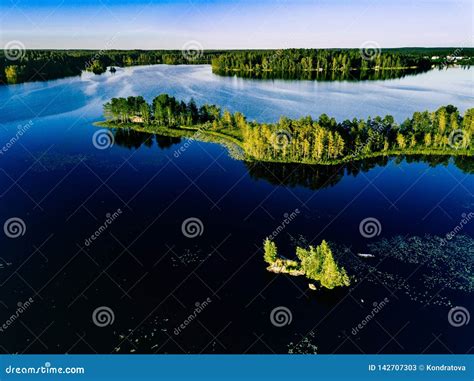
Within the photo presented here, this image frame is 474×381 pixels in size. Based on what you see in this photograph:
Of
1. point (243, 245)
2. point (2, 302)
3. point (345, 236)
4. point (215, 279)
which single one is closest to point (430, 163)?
point (345, 236)

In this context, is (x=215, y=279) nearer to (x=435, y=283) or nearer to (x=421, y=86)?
(x=435, y=283)

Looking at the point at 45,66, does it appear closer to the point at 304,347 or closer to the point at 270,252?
the point at 270,252

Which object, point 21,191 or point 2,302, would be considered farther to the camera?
point 21,191

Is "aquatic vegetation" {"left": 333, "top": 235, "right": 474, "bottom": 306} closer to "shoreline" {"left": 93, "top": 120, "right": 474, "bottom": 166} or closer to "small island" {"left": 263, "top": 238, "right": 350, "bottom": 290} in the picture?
"small island" {"left": 263, "top": 238, "right": 350, "bottom": 290}

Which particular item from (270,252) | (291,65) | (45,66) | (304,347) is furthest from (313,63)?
(304,347)

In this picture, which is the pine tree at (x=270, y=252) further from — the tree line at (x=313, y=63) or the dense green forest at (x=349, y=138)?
the tree line at (x=313, y=63)

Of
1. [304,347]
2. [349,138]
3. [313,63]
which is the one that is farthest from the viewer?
[313,63]

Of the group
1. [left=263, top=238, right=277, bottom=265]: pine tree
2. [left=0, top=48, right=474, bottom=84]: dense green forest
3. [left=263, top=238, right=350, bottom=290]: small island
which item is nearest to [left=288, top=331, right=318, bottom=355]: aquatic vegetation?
[left=263, top=238, right=350, bottom=290]: small island
